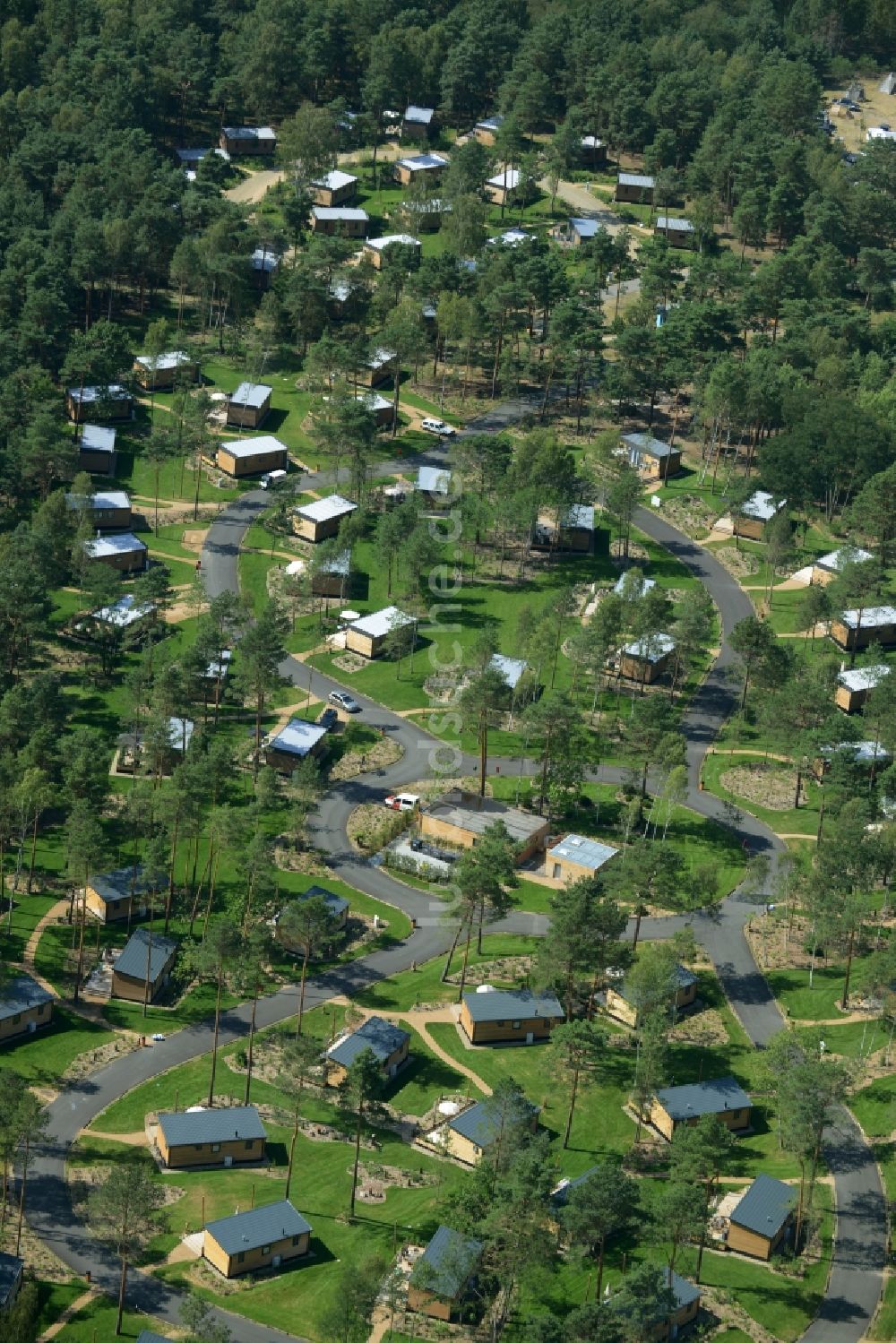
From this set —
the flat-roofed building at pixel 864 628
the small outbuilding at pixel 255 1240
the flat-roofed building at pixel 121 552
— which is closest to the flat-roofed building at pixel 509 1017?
the small outbuilding at pixel 255 1240

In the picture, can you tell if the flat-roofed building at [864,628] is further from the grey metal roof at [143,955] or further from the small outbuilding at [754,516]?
the grey metal roof at [143,955]

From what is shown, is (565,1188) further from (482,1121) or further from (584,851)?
(584,851)

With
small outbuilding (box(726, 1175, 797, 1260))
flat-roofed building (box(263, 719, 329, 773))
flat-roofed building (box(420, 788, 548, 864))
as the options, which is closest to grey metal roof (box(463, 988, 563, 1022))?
flat-roofed building (box(420, 788, 548, 864))

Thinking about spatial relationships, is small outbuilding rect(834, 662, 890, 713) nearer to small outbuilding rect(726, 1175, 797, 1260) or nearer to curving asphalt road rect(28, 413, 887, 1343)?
curving asphalt road rect(28, 413, 887, 1343)

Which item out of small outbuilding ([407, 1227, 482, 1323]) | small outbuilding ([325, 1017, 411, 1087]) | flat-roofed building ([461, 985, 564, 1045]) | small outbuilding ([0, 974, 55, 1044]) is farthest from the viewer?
flat-roofed building ([461, 985, 564, 1045])

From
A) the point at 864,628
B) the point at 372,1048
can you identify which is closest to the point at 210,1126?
the point at 372,1048

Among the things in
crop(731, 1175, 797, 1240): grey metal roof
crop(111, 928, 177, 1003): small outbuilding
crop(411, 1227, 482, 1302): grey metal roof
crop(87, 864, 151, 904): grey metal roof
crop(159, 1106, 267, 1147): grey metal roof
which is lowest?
crop(111, 928, 177, 1003): small outbuilding

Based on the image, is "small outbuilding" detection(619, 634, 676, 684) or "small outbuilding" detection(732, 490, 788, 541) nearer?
"small outbuilding" detection(619, 634, 676, 684)
